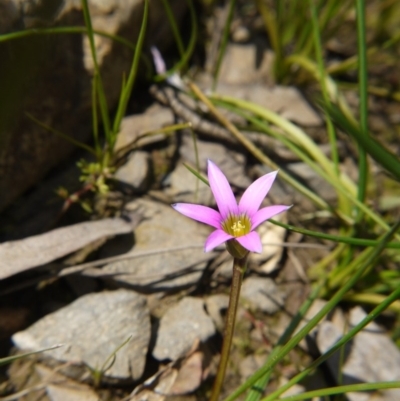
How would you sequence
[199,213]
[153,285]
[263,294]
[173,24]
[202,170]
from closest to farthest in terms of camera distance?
[199,213] → [153,285] → [263,294] → [173,24] → [202,170]

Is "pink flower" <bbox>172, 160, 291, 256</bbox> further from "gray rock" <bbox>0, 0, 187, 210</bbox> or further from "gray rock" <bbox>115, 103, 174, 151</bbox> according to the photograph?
"gray rock" <bbox>115, 103, 174, 151</bbox>

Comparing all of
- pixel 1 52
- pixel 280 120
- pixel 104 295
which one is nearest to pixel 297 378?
pixel 104 295

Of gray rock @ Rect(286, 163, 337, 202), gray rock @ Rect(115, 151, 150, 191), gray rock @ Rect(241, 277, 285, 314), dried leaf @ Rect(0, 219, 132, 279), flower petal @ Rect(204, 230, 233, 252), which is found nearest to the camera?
flower petal @ Rect(204, 230, 233, 252)

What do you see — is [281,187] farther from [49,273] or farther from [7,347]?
[7,347]

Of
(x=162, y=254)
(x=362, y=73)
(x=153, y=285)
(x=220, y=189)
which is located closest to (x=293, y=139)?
(x=362, y=73)

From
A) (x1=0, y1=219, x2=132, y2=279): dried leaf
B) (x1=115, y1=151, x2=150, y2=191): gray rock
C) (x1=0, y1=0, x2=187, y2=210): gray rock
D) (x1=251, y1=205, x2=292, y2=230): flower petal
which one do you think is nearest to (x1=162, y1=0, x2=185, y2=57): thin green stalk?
(x1=0, y1=0, x2=187, y2=210): gray rock

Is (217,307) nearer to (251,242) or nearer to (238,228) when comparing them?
(238,228)

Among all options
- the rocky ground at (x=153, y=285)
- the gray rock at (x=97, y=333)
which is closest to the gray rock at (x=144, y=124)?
the rocky ground at (x=153, y=285)

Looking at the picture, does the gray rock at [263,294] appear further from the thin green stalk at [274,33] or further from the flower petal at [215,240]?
the thin green stalk at [274,33]
